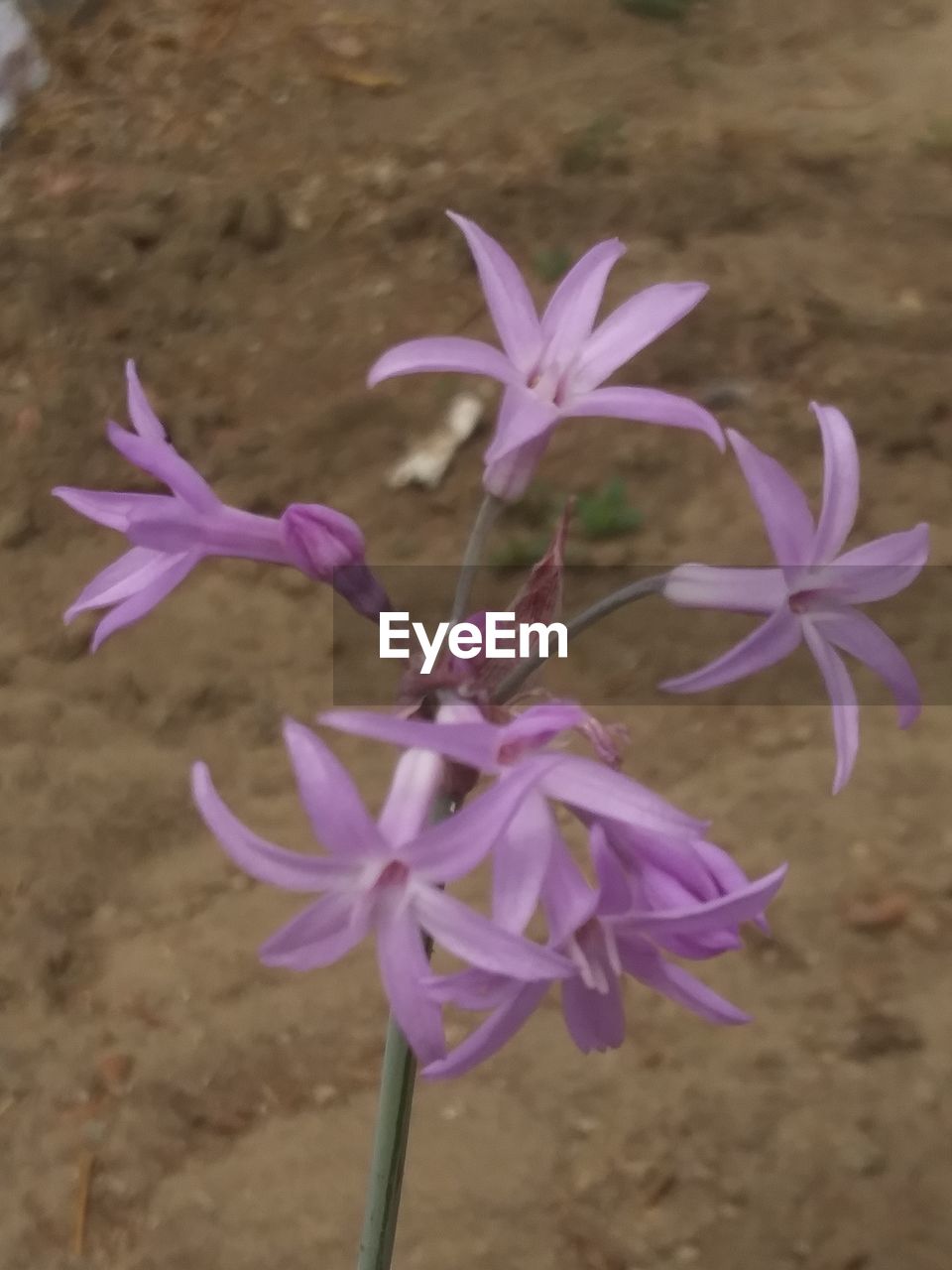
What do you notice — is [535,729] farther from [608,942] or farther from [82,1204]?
[82,1204]

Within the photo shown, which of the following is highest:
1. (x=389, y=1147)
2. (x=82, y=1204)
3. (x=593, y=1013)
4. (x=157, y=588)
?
(x=157, y=588)

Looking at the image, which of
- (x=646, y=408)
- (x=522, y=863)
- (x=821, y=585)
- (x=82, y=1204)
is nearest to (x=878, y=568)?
(x=821, y=585)

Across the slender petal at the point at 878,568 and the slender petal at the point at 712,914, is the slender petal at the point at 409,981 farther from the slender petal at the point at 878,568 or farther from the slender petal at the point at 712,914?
the slender petal at the point at 878,568

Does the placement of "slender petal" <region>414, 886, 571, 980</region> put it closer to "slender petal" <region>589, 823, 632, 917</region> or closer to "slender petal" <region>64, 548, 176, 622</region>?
"slender petal" <region>589, 823, 632, 917</region>

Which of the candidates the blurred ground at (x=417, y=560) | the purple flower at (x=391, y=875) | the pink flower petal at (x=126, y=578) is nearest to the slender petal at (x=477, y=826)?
the purple flower at (x=391, y=875)

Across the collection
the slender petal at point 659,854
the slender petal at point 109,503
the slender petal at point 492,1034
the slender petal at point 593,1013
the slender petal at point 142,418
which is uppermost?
the slender petal at point 142,418

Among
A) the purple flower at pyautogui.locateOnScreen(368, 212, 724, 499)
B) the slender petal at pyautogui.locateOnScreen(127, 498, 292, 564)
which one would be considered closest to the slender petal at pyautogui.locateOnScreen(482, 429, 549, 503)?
the purple flower at pyautogui.locateOnScreen(368, 212, 724, 499)
